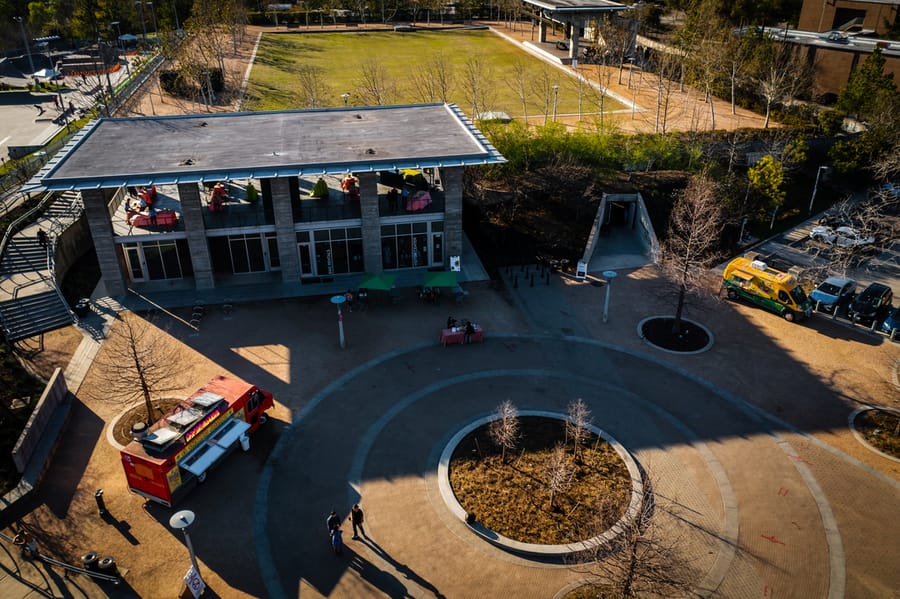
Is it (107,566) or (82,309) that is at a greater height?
(82,309)

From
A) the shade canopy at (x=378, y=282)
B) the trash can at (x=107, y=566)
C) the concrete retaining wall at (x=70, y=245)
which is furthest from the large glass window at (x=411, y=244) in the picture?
the trash can at (x=107, y=566)

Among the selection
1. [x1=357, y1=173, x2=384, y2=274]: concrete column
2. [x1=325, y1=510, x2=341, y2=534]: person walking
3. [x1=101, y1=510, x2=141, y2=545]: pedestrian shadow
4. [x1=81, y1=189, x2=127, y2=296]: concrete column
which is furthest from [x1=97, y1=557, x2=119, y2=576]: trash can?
[x1=357, y1=173, x2=384, y2=274]: concrete column

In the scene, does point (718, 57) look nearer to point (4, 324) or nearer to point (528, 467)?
point (528, 467)

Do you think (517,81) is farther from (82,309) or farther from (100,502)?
(100,502)

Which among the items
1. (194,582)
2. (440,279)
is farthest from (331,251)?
(194,582)

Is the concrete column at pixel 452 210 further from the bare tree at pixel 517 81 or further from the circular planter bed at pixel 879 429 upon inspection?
the bare tree at pixel 517 81

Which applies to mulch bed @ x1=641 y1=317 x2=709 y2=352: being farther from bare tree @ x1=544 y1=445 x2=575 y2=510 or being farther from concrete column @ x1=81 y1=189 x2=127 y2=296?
concrete column @ x1=81 y1=189 x2=127 y2=296
